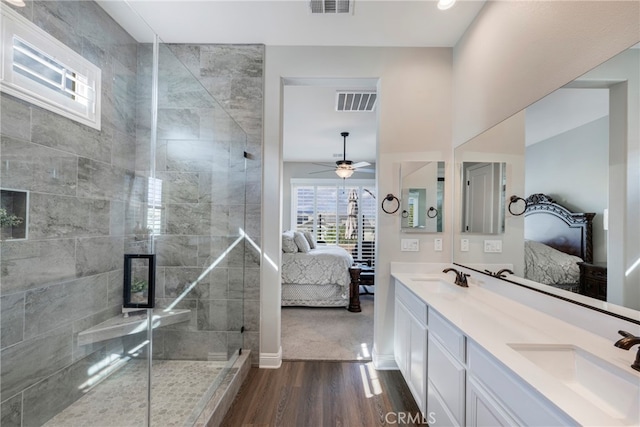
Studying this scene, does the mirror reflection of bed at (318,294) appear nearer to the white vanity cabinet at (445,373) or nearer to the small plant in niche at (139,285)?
the white vanity cabinet at (445,373)

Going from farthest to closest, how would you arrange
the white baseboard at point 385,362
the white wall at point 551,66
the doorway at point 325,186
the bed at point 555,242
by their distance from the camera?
the doorway at point 325,186 < the white baseboard at point 385,362 < the bed at point 555,242 < the white wall at point 551,66

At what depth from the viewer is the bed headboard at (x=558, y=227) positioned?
1229 mm

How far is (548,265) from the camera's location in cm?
144

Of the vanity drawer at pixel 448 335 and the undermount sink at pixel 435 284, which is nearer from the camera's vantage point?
the vanity drawer at pixel 448 335

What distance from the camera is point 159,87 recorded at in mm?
1999

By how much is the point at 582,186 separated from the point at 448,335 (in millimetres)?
964

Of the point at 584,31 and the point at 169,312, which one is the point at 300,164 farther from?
the point at 584,31

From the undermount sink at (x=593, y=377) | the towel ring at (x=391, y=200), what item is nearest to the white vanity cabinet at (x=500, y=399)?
the undermount sink at (x=593, y=377)

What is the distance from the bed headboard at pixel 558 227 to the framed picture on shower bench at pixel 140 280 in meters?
2.28

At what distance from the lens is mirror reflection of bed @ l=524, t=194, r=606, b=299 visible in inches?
48.0

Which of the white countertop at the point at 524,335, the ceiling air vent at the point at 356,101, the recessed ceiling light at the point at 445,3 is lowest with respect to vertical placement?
the white countertop at the point at 524,335

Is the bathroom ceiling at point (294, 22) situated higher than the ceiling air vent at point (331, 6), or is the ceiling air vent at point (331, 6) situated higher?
the bathroom ceiling at point (294, 22)

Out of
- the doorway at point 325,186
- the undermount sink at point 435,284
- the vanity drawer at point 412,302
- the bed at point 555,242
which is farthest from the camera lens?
the doorway at point 325,186

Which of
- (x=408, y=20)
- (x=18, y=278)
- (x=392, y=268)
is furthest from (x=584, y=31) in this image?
(x=18, y=278)
